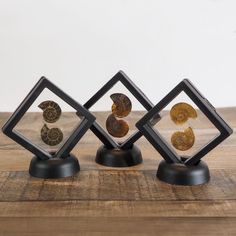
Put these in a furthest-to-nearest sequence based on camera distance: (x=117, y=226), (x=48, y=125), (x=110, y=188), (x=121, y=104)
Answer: (x=48, y=125)
(x=121, y=104)
(x=110, y=188)
(x=117, y=226)

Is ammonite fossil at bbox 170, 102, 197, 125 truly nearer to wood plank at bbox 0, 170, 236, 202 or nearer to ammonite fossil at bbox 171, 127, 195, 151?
ammonite fossil at bbox 171, 127, 195, 151

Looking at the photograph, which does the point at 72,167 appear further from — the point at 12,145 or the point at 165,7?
the point at 165,7

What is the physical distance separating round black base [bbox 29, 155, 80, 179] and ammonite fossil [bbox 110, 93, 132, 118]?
0.15 metres

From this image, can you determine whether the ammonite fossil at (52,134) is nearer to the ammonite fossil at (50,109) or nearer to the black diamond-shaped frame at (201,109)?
the ammonite fossil at (50,109)

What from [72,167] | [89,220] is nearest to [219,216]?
[89,220]

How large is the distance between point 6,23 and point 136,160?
6.11 ft

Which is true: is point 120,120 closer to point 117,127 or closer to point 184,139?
point 117,127

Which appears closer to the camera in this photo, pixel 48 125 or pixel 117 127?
pixel 117 127

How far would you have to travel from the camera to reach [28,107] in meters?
1.16

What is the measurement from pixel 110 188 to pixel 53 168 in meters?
0.14

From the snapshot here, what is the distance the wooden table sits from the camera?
0.92 meters

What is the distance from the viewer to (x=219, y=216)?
940 millimetres

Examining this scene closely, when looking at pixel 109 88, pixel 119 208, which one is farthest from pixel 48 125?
pixel 119 208

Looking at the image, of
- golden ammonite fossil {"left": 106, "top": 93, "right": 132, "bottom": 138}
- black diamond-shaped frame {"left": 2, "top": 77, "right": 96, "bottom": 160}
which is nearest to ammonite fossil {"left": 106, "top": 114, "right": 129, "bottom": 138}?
golden ammonite fossil {"left": 106, "top": 93, "right": 132, "bottom": 138}
